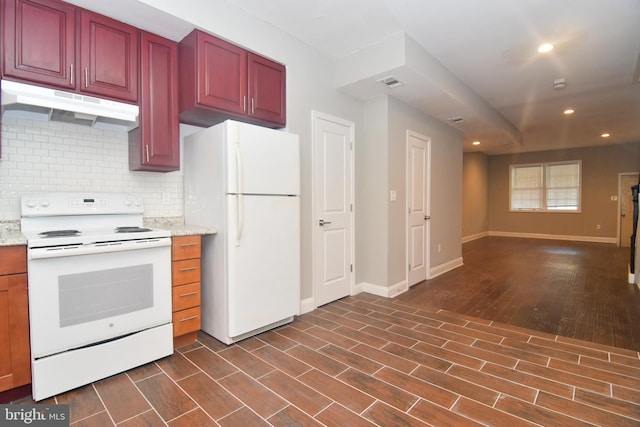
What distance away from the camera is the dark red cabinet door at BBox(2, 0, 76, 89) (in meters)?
1.88

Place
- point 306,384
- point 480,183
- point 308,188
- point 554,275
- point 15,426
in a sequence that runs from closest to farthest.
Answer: point 15,426 < point 306,384 < point 308,188 < point 554,275 < point 480,183

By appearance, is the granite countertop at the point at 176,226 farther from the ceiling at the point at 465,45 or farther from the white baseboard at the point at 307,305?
the ceiling at the point at 465,45

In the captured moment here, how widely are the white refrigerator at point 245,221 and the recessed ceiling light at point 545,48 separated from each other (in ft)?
8.87

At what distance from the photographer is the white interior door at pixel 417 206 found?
4.25 m

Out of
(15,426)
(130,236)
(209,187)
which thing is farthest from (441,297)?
(15,426)

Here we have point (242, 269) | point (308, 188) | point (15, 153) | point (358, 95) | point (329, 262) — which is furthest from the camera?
point (358, 95)

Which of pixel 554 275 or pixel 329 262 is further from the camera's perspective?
pixel 554 275

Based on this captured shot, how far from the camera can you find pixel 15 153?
2.12m

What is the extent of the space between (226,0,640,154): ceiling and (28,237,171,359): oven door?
2.17m

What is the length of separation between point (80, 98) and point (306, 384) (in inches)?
90.9

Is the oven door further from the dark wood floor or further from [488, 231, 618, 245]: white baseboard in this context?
[488, 231, 618, 245]: white baseboard

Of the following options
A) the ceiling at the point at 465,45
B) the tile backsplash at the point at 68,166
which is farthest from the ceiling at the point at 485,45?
the tile backsplash at the point at 68,166

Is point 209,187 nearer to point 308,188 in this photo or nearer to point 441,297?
point 308,188

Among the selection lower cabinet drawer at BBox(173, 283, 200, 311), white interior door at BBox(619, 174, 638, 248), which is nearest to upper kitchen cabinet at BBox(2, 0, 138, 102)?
lower cabinet drawer at BBox(173, 283, 200, 311)
